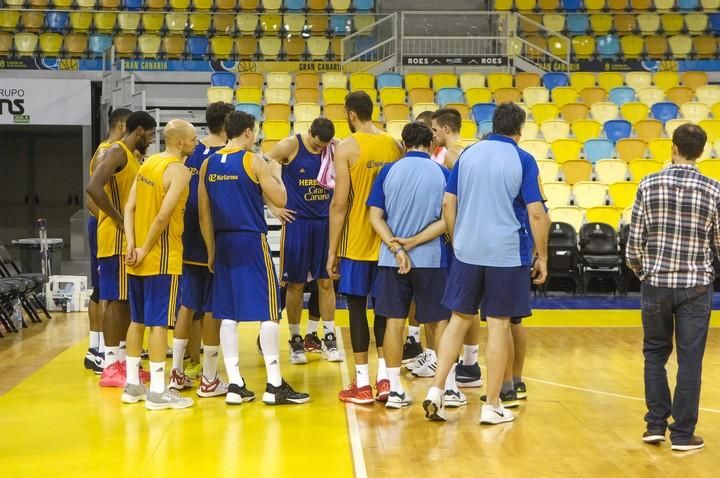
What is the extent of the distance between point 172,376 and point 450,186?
2.37m

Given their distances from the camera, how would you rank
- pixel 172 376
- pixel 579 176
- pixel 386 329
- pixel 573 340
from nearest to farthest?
pixel 386 329 → pixel 172 376 → pixel 573 340 → pixel 579 176

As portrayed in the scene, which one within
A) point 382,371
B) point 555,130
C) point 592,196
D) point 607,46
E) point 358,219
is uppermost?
point 607,46

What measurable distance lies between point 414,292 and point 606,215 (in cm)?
733

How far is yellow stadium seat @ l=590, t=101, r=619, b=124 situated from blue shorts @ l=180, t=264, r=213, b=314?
10415 mm

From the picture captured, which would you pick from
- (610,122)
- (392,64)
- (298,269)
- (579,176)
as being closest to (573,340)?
(298,269)

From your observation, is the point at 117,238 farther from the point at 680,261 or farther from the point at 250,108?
the point at 250,108

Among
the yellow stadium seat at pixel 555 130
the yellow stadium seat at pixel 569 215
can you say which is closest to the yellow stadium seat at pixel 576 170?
the yellow stadium seat at pixel 569 215

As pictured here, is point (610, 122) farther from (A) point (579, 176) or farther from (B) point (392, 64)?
(B) point (392, 64)

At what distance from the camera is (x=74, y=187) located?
21.9 meters

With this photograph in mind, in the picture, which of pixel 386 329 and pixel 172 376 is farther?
pixel 172 376

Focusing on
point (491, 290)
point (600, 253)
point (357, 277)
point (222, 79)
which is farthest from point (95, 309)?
point (222, 79)

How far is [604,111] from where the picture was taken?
15812 mm

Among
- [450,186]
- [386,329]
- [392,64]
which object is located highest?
[392,64]

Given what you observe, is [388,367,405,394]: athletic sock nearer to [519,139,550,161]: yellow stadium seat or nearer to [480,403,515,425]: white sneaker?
[480,403,515,425]: white sneaker
